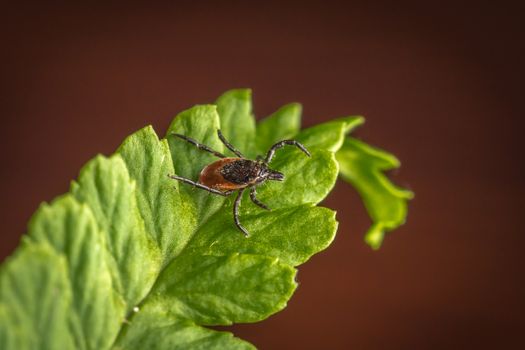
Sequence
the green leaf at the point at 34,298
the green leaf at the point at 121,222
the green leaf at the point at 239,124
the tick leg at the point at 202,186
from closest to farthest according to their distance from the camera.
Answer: the green leaf at the point at 34,298
the green leaf at the point at 121,222
the tick leg at the point at 202,186
the green leaf at the point at 239,124

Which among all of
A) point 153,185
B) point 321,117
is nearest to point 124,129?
point 321,117

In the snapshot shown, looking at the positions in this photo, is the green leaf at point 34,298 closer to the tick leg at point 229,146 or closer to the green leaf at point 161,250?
the green leaf at point 161,250

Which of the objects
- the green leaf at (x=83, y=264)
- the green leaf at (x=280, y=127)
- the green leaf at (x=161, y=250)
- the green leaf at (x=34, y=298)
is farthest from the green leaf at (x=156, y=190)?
the green leaf at (x=280, y=127)

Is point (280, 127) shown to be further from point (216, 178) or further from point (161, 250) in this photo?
point (161, 250)

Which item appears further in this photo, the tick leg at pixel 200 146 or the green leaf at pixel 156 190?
the tick leg at pixel 200 146

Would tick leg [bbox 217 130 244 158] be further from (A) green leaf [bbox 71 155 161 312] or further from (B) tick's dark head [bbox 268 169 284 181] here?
(A) green leaf [bbox 71 155 161 312]

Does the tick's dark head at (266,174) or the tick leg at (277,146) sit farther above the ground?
the tick leg at (277,146)

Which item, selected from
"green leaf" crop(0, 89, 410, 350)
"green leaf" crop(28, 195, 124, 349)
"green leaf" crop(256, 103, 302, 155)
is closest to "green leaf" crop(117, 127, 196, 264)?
"green leaf" crop(0, 89, 410, 350)

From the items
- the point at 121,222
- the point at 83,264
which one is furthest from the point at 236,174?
the point at 83,264
